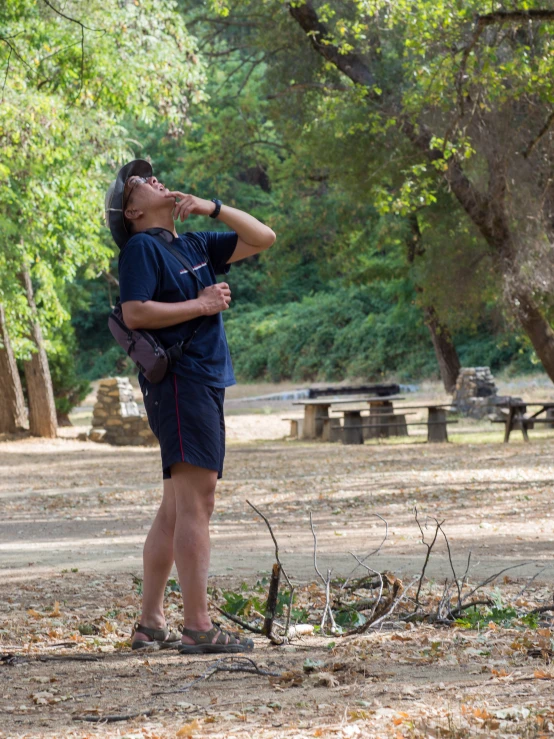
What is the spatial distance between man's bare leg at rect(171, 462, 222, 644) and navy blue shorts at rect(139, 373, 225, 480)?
7cm

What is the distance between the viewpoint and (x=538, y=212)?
15.0 m

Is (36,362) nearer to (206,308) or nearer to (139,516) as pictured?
(139,516)

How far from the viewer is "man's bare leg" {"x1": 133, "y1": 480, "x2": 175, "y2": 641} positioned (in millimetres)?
4344

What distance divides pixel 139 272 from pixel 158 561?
123cm

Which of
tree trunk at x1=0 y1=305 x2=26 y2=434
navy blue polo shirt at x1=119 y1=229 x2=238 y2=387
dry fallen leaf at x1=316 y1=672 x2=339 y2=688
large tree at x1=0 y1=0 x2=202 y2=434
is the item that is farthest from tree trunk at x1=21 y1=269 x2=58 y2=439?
dry fallen leaf at x1=316 y1=672 x2=339 y2=688

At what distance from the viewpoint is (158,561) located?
4375mm

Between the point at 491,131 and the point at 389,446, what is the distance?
6597 mm

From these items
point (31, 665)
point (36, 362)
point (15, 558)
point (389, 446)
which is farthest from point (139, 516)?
point (36, 362)

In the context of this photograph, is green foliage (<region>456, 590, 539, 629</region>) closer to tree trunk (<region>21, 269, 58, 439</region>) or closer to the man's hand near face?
the man's hand near face

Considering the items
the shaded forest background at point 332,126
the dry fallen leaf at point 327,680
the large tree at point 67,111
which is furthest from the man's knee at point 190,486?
the large tree at point 67,111

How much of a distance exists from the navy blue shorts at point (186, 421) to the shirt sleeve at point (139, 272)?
35 cm

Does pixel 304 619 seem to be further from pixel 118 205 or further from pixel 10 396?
pixel 10 396

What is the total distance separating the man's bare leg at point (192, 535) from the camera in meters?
4.18

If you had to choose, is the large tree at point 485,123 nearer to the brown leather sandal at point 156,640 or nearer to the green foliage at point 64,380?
the brown leather sandal at point 156,640
